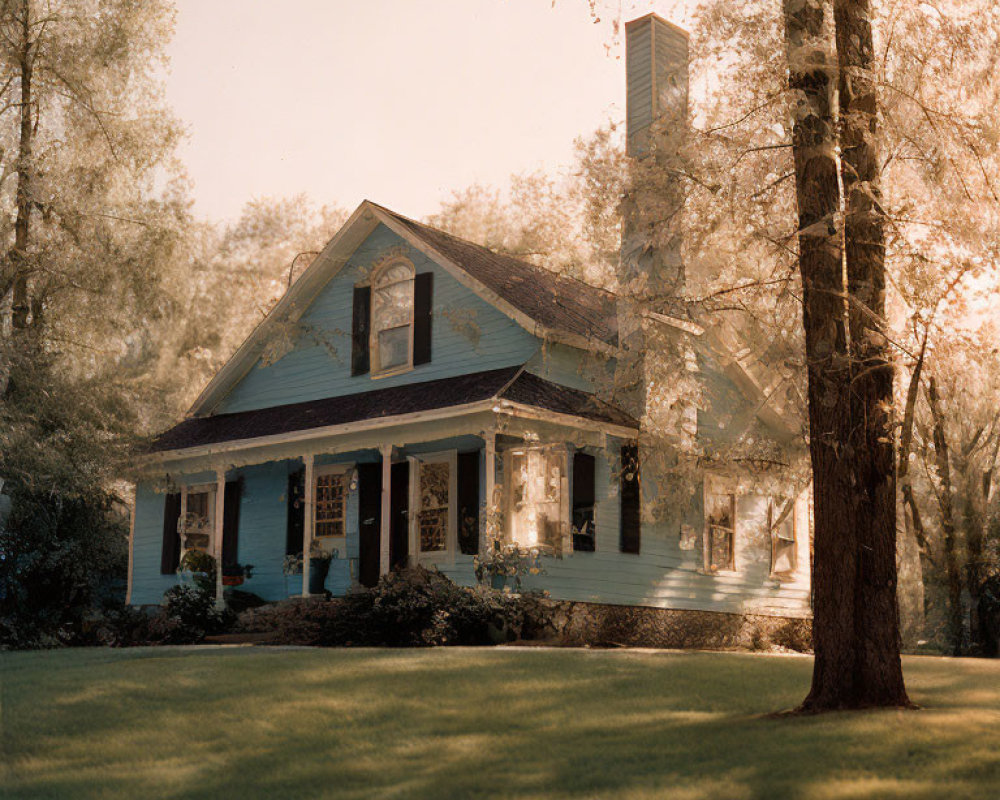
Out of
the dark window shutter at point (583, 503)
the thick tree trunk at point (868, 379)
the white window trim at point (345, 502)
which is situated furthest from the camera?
the white window trim at point (345, 502)

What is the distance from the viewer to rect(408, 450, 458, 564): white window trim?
689 inches

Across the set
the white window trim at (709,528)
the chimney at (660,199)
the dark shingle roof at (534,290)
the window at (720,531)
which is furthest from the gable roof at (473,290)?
the window at (720,531)

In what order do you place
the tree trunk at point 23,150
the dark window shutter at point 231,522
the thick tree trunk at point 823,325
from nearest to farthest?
the thick tree trunk at point 823,325, the dark window shutter at point 231,522, the tree trunk at point 23,150

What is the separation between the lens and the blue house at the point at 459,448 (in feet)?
55.9

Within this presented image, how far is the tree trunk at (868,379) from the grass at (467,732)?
574mm

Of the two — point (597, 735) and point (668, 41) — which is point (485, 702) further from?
point (668, 41)

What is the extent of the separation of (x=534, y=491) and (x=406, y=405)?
2.25 meters

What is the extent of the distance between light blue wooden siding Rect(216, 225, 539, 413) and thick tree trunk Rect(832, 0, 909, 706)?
7869mm

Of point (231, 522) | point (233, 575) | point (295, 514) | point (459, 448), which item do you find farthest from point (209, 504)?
point (459, 448)

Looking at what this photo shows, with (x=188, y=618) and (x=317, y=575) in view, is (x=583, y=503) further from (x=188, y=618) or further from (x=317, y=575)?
(x=188, y=618)

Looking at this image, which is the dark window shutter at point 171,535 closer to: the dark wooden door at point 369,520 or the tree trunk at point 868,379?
the dark wooden door at point 369,520

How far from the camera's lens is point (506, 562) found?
15664 millimetres

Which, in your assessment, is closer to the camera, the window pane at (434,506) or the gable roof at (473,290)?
the gable roof at (473,290)

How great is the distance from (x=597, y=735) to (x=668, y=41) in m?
15.5
